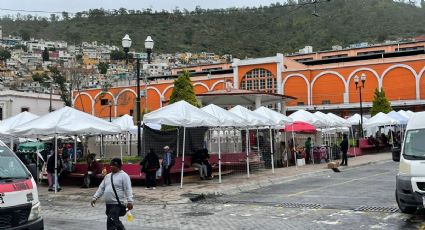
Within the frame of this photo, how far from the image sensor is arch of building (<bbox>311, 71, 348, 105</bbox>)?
66.2 metres

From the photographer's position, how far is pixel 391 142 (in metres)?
41.2

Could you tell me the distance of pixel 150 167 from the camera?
1781 centimetres

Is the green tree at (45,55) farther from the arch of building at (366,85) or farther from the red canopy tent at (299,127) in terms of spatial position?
the red canopy tent at (299,127)

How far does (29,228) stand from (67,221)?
416 cm

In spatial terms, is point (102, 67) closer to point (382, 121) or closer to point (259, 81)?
point (259, 81)

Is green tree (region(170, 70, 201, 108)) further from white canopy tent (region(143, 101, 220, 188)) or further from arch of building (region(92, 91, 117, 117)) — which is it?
arch of building (region(92, 91, 117, 117))

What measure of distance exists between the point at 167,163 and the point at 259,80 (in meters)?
52.7

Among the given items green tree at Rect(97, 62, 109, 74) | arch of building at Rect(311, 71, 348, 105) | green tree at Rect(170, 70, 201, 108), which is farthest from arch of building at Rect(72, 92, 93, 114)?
green tree at Rect(170, 70, 201, 108)

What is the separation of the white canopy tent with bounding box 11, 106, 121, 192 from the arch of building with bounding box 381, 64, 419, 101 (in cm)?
5003

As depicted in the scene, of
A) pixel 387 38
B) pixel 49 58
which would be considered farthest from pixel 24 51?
pixel 387 38

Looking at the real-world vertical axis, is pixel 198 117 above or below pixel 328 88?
below

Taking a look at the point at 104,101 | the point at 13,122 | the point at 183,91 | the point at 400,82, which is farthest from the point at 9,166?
the point at 104,101

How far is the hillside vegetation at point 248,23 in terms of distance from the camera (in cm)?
7181

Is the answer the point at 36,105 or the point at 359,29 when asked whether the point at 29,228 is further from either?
the point at 359,29
